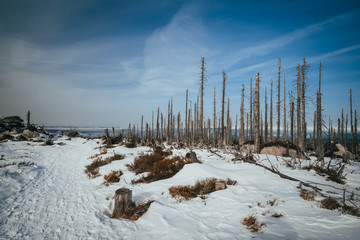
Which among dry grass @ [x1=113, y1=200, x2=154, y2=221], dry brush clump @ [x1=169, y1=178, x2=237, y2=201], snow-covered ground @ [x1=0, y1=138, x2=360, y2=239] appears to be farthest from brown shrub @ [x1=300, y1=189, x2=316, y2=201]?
dry grass @ [x1=113, y1=200, x2=154, y2=221]

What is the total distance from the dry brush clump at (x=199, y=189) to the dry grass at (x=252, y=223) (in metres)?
1.60

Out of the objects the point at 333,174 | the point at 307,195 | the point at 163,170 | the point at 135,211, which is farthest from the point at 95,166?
the point at 333,174

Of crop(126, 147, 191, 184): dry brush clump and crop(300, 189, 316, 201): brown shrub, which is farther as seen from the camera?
crop(126, 147, 191, 184): dry brush clump

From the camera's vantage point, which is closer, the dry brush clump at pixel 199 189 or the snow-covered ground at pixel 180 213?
the snow-covered ground at pixel 180 213

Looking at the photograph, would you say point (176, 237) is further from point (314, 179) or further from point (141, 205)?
point (314, 179)

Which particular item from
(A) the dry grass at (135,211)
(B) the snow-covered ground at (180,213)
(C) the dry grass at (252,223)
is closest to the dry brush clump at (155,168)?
(B) the snow-covered ground at (180,213)

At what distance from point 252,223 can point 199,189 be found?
2.27 meters

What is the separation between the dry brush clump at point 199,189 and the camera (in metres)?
4.97

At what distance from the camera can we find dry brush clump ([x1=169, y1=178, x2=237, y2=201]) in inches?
196

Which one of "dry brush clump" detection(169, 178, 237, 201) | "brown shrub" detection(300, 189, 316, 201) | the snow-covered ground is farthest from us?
"dry brush clump" detection(169, 178, 237, 201)

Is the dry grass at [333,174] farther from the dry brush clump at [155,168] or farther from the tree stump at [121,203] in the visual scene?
the tree stump at [121,203]

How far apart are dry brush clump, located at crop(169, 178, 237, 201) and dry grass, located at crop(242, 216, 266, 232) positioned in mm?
1600

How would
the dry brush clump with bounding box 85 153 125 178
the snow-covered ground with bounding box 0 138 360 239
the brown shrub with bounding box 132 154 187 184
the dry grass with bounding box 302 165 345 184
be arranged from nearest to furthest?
the snow-covered ground with bounding box 0 138 360 239
the dry grass with bounding box 302 165 345 184
the brown shrub with bounding box 132 154 187 184
the dry brush clump with bounding box 85 153 125 178

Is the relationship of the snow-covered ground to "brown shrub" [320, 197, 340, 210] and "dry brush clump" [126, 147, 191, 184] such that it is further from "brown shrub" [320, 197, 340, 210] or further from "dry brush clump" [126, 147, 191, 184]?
"dry brush clump" [126, 147, 191, 184]
